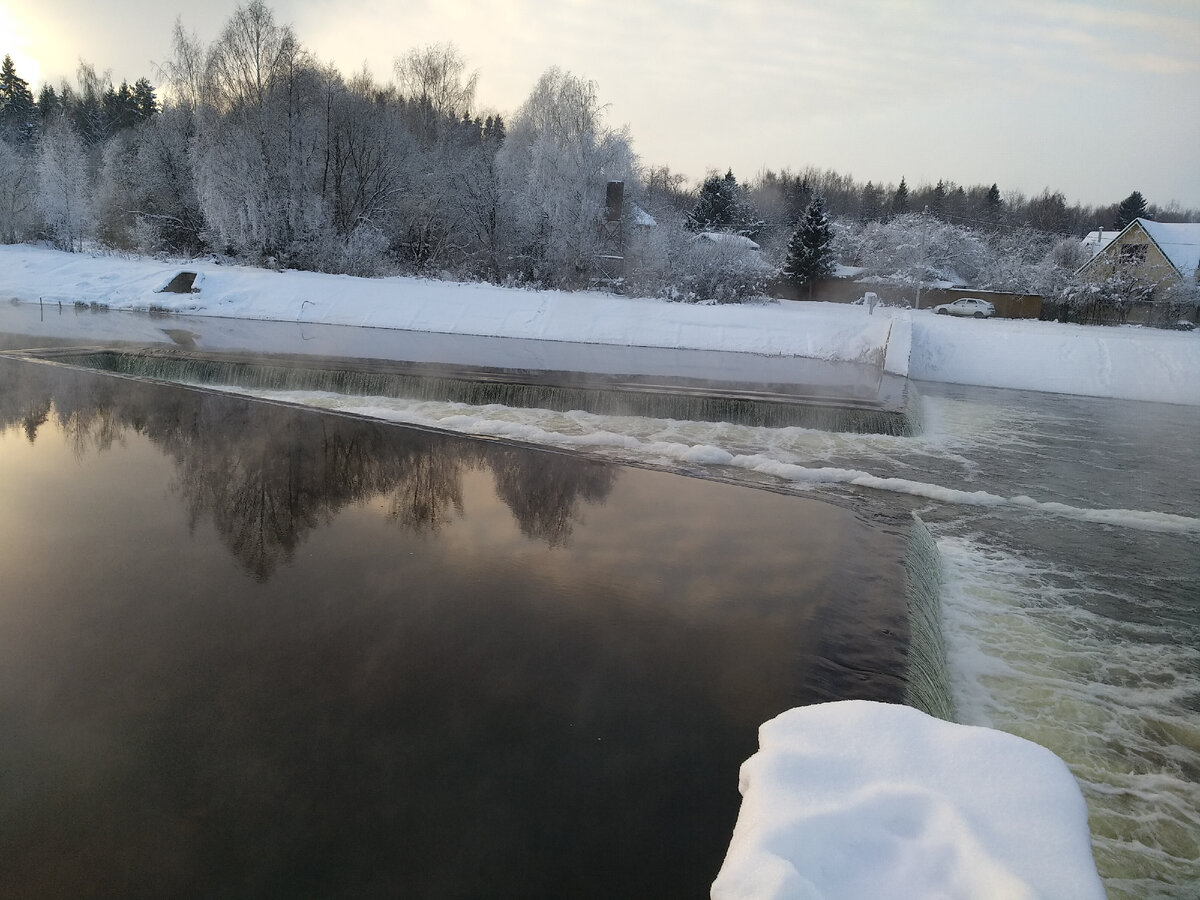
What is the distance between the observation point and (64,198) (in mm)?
29094

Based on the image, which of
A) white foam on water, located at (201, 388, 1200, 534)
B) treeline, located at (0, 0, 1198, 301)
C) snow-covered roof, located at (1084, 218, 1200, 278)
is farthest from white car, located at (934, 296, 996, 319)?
white foam on water, located at (201, 388, 1200, 534)

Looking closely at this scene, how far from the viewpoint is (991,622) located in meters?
5.38

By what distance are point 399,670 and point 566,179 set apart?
2255cm

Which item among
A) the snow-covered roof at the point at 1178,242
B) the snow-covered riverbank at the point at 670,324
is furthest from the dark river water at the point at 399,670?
the snow-covered roof at the point at 1178,242

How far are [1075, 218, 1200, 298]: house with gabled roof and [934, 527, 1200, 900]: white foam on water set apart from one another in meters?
29.5

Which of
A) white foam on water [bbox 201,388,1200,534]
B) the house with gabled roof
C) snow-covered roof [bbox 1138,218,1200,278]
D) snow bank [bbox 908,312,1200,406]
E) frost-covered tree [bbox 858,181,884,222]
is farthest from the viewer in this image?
frost-covered tree [bbox 858,181,884,222]

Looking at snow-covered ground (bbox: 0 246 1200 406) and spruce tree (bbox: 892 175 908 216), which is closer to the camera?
snow-covered ground (bbox: 0 246 1200 406)

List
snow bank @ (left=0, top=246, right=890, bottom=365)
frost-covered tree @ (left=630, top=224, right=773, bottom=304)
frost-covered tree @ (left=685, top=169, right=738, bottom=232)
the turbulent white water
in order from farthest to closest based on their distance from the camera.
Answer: frost-covered tree @ (left=685, top=169, right=738, bottom=232) → frost-covered tree @ (left=630, top=224, right=773, bottom=304) → snow bank @ (left=0, top=246, right=890, bottom=365) → the turbulent white water

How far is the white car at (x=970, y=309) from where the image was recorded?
2702 centimetres

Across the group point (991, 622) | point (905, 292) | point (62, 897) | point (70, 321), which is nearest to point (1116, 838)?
point (991, 622)

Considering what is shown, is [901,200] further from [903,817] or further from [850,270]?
[903,817]

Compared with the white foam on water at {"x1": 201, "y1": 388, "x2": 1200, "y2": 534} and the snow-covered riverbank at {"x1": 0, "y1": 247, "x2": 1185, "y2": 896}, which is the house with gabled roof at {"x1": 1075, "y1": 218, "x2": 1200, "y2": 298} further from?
the white foam on water at {"x1": 201, "y1": 388, "x2": 1200, "y2": 534}

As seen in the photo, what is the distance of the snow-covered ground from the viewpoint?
17.2m

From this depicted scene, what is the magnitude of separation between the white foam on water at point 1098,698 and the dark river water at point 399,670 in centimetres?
63
